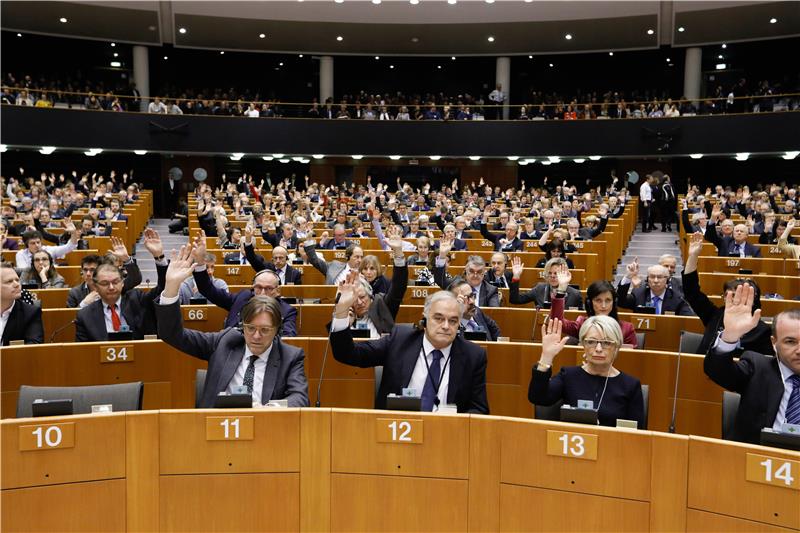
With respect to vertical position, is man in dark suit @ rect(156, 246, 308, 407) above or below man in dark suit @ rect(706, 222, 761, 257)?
below

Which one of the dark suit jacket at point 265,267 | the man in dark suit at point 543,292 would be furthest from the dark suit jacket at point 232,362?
the dark suit jacket at point 265,267

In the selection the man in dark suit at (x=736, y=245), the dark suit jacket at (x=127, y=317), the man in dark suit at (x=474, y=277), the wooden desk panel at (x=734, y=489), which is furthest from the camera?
the man in dark suit at (x=736, y=245)

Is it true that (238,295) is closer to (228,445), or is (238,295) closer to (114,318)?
(114,318)

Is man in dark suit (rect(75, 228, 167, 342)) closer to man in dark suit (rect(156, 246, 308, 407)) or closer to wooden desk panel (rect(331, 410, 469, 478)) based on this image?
man in dark suit (rect(156, 246, 308, 407))

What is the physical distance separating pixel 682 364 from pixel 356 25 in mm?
20198

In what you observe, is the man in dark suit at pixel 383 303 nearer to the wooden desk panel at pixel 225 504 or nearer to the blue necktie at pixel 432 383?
the blue necktie at pixel 432 383

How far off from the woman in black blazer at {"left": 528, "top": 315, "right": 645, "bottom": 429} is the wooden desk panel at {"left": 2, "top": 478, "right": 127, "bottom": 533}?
1814mm

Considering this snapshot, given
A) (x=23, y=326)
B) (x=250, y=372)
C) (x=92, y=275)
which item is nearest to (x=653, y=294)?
(x=250, y=372)

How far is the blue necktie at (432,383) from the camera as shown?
3615 mm

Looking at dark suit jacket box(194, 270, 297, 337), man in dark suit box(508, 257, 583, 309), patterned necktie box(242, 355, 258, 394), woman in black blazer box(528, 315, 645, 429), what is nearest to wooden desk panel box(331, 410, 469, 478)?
woman in black blazer box(528, 315, 645, 429)

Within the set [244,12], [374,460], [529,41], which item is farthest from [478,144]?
[374,460]

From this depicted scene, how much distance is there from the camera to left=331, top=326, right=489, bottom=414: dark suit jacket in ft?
11.8

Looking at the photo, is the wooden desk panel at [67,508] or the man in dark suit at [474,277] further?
the man in dark suit at [474,277]

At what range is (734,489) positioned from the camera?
94.0 inches
